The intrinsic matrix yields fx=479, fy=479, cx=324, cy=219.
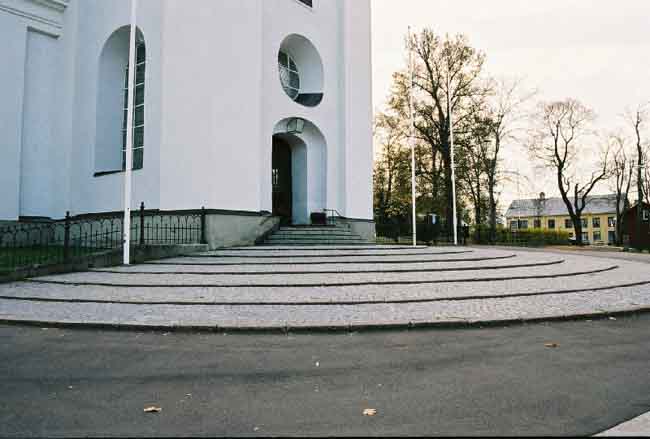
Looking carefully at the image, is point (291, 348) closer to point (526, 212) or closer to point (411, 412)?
point (411, 412)

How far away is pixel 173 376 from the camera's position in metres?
4.05

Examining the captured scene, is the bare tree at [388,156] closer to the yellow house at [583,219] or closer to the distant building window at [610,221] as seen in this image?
the yellow house at [583,219]

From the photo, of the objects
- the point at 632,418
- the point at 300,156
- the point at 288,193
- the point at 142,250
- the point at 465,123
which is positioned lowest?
the point at 632,418

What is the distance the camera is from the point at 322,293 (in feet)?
26.4

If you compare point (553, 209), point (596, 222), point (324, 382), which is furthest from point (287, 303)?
point (596, 222)

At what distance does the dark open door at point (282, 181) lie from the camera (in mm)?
19359

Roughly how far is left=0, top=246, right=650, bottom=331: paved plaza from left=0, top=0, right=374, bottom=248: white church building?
446 centimetres

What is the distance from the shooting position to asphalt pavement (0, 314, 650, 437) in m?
3.00

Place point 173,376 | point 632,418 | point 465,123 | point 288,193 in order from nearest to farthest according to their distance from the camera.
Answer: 1. point 632,418
2. point 173,376
3. point 288,193
4. point 465,123

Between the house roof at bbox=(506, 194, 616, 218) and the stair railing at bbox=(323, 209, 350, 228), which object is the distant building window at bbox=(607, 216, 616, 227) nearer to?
the house roof at bbox=(506, 194, 616, 218)

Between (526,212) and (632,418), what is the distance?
294ft

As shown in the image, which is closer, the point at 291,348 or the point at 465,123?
the point at 291,348

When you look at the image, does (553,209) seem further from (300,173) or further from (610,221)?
(300,173)

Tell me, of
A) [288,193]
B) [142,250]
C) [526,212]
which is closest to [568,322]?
[142,250]
